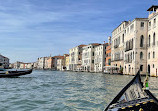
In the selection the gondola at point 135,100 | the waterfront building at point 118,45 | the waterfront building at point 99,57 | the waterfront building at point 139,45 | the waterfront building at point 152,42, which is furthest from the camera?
the waterfront building at point 99,57

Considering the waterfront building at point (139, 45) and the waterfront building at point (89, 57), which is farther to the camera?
the waterfront building at point (89, 57)

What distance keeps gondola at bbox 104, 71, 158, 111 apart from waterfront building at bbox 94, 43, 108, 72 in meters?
47.0

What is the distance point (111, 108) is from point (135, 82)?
0.89m

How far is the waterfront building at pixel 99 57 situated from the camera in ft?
170

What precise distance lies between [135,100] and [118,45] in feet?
122

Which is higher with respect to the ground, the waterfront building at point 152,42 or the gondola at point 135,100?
the waterfront building at point 152,42

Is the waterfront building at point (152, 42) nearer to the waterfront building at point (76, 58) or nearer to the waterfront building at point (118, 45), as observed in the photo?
the waterfront building at point (118, 45)

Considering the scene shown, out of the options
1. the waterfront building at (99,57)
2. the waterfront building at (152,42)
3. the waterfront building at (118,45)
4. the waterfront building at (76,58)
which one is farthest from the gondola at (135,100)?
the waterfront building at (76,58)

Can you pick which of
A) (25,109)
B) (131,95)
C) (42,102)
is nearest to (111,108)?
(131,95)

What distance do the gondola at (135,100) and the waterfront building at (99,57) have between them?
4697cm

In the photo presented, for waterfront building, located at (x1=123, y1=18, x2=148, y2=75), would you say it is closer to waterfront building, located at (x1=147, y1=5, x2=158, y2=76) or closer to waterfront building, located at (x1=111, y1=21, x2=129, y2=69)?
waterfront building, located at (x1=147, y1=5, x2=158, y2=76)

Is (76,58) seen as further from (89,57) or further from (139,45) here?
(139,45)

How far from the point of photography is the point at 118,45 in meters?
40.6

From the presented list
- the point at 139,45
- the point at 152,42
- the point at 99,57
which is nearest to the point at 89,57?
the point at 99,57
